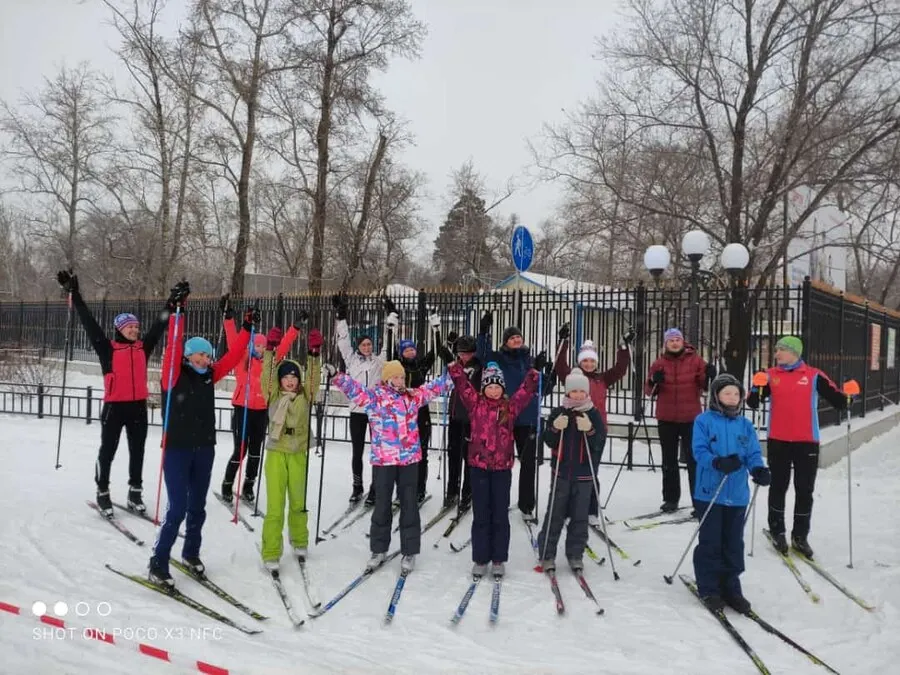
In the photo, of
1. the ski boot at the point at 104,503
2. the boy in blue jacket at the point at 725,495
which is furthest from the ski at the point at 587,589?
the ski boot at the point at 104,503

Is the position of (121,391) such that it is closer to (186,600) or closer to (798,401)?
(186,600)

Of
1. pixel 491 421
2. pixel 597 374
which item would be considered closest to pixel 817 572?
pixel 597 374

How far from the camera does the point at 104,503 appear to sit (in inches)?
242

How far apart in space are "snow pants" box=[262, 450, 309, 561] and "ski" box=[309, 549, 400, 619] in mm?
598

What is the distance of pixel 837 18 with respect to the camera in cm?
1384

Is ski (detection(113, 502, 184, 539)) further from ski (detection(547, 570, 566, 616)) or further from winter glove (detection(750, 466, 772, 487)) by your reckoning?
winter glove (detection(750, 466, 772, 487))

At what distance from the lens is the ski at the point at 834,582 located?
4.61 metres

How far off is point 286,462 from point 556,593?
231 centimetres

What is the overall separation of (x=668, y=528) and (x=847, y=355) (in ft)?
26.7

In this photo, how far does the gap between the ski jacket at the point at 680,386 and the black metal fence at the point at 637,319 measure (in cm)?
134

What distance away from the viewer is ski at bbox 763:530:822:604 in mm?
4738

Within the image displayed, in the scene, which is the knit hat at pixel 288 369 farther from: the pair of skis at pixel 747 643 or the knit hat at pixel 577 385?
the pair of skis at pixel 747 643

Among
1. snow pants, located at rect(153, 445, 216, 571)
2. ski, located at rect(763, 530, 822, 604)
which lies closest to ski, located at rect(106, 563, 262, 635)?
snow pants, located at rect(153, 445, 216, 571)

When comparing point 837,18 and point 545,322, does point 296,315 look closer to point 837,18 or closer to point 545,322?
point 545,322
